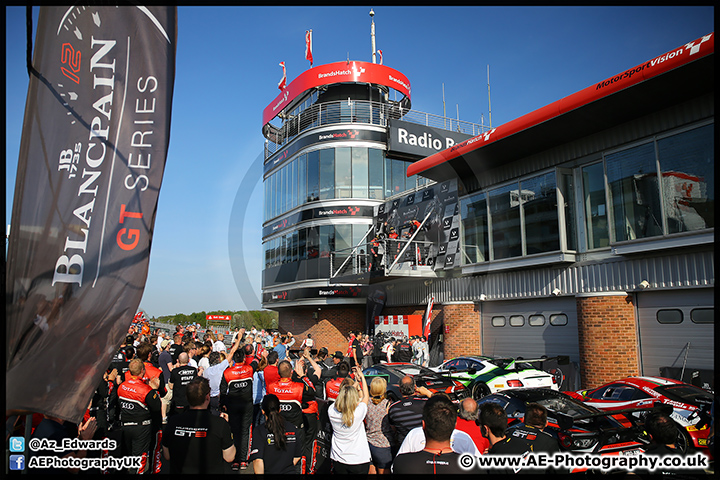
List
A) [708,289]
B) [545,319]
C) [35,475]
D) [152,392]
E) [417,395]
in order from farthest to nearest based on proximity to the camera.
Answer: [545,319] < [708,289] < [152,392] < [417,395] < [35,475]

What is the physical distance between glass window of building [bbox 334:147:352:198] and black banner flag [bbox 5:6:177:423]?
2168cm

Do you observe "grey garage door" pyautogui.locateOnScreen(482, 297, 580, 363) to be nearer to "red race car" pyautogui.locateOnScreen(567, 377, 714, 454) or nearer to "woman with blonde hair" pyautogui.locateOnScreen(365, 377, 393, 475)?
"red race car" pyautogui.locateOnScreen(567, 377, 714, 454)

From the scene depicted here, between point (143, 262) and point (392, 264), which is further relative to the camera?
point (392, 264)

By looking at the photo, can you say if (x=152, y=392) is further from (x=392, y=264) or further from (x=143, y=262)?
(x=392, y=264)

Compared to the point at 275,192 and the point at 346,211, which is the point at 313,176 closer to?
the point at 346,211

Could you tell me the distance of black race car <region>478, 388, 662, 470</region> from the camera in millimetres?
7055

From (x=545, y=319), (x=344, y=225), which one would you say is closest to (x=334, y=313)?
(x=344, y=225)

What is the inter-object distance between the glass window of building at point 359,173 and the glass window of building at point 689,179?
1627cm

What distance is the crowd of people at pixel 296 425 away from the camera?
14.3 ft

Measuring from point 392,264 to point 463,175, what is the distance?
4.99 metres

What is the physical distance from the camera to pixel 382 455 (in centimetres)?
579

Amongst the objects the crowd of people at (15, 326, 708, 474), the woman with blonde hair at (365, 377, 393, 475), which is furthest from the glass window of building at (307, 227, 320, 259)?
the woman with blonde hair at (365, 377, 393, 475)

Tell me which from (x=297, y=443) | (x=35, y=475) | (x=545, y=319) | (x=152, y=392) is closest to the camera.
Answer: (x=35, y=475)

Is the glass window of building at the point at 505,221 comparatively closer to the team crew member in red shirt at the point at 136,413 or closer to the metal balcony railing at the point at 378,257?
the metal balcony railing at the point at 378,257
